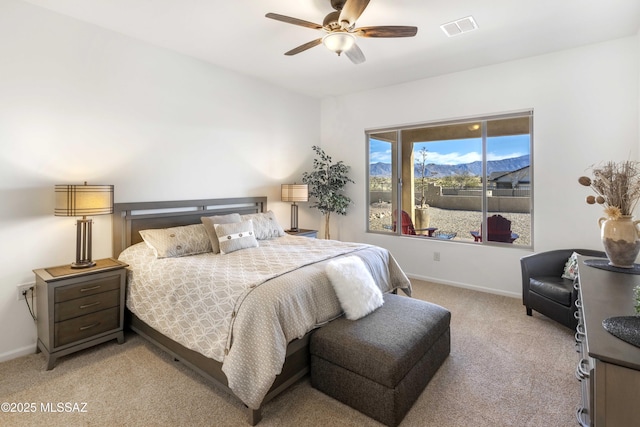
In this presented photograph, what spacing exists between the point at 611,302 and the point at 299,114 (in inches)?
183

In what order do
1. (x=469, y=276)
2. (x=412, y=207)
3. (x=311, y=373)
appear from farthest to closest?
(x=412, y=207) < (x=469, y=276) < (x=311, y=373)

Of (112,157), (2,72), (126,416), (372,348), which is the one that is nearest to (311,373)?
(372,348)

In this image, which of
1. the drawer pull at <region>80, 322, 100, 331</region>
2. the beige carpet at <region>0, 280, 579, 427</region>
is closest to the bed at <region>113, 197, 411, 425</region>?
the beige carpet at <region>0, 280, 579, 427</region>

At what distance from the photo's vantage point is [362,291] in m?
2.37

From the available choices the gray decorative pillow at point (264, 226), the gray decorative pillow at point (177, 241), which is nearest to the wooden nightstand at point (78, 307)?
the gray decorative pillow at point (177, 241)

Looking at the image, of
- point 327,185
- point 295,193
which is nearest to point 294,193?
point 295,193

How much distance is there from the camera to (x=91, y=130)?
2.99 meters

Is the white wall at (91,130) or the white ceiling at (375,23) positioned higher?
the white ceiling at (375,23)

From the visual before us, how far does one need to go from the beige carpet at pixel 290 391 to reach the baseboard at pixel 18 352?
0.06 m

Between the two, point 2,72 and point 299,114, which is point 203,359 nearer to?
point 2,72

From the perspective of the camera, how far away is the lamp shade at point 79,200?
2.55 meters

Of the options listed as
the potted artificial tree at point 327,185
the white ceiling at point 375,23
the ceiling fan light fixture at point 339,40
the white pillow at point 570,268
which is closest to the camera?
the ceiling fan light fixture at point 339,40

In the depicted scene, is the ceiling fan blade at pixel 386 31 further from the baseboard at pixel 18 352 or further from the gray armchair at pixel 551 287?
the baseboard at pixel 18 352

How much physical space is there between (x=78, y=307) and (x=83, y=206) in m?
0.81
